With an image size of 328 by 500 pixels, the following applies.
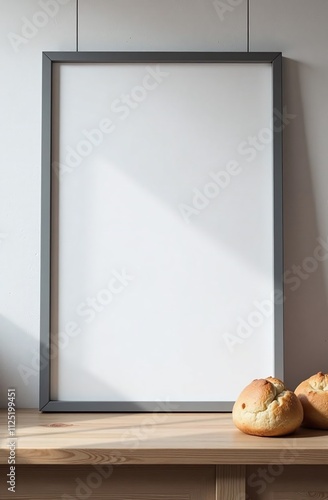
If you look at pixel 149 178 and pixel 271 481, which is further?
pixel 149 178

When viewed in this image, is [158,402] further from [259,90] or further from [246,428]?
[259,90]

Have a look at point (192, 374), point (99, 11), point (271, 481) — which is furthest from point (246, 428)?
point (99, 11)

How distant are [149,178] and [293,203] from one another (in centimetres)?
40

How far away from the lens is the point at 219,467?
4.33ft

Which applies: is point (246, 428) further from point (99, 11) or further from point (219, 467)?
point (99, 11)

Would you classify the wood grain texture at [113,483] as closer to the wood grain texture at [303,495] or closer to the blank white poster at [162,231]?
the wood grain texture at [303,495]

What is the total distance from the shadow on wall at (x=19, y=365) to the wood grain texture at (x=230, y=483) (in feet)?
2.04

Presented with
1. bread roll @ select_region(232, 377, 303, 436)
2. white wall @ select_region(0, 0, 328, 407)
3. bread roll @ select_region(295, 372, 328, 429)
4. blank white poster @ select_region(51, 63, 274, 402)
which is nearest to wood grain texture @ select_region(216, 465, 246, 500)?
bread roll @ select_region(232, 377, 303, 436)

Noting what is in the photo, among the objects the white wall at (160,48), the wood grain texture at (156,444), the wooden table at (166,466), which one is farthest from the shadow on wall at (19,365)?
the wooden table at (166,466)

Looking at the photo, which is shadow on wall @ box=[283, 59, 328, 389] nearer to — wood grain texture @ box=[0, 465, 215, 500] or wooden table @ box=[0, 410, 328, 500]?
wooden table @ box=[0, 410, 328, 500]

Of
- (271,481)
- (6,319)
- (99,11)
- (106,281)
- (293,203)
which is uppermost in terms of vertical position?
(99,11)

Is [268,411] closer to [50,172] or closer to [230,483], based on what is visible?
[230,483]

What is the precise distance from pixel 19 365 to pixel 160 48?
0.96 m

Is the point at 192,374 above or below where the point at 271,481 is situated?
above
